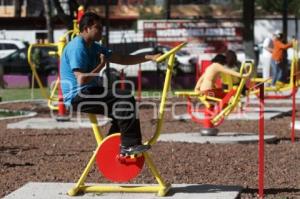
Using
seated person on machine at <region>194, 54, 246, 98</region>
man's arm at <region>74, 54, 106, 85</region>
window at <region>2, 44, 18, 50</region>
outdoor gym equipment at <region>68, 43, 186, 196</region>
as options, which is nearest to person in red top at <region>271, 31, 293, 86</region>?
seated person on machine at <region>194, 54, 246, 98</region>

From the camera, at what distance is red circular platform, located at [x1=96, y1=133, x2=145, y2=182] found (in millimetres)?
7251

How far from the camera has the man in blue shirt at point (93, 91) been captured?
23.0ft

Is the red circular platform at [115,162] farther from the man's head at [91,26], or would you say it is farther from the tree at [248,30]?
the tree at [248,30]

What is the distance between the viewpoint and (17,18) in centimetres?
4341

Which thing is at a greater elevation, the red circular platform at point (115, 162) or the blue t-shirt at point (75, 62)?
the blue t-shirt at point (75, 62)

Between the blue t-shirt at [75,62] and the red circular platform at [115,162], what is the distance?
0.50 metres

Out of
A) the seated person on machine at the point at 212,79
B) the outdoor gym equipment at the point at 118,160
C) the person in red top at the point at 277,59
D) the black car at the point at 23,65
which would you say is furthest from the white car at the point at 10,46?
the outdoor gym equipment at the point at 118,160

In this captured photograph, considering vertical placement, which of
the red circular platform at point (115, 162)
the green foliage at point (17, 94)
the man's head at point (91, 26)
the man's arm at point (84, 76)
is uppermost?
the man's head at point (91, 26)

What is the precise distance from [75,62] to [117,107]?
1.70ft

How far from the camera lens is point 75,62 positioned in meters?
7.04

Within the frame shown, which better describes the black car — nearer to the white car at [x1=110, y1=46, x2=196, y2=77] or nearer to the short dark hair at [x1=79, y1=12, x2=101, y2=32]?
the white car at [x1=110, y1=46, x2=196, y2=77]

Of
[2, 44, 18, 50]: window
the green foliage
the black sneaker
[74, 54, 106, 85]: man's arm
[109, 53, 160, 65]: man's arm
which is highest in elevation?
[109, 53, 160, 65]: man's arm

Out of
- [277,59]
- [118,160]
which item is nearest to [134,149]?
[118,160]

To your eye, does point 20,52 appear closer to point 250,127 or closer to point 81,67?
point 250,127
